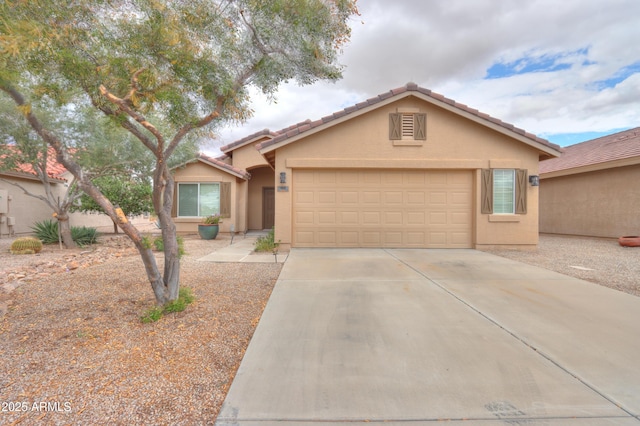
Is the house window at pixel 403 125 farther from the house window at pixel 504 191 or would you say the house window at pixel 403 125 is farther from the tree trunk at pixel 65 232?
the tree trunk at pixel 65 232

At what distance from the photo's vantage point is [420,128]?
8.43 m

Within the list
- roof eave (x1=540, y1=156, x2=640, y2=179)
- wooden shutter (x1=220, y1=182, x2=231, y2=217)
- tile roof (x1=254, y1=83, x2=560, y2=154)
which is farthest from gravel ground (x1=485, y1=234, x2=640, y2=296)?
wooden shutter (x1=220, y1=182, x2=231, y2=217)

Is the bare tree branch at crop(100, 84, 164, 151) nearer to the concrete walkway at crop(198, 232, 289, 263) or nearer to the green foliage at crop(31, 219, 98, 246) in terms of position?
the concrete walkway at crop(198, 232, 289, 263)

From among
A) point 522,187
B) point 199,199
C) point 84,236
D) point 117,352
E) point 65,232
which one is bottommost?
point 117,352

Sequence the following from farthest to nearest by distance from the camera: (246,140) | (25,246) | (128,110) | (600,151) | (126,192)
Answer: (246,140)
(600,151)
(126,192)
(25,246)
(128,110)

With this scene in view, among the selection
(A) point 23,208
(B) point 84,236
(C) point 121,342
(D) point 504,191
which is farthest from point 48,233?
(D) point 504,191

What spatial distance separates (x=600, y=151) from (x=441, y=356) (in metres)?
14.7

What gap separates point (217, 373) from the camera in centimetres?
245

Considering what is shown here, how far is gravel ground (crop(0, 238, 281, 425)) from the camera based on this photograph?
6.64 ft

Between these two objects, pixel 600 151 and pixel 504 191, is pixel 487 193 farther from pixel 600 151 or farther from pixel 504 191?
pixel 600 151

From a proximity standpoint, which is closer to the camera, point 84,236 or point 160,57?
point 160,57

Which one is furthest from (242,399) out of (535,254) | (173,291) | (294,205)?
(535,254)

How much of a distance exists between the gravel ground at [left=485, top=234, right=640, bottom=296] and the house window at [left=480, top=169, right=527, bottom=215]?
1226 mm

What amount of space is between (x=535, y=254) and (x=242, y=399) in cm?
868
